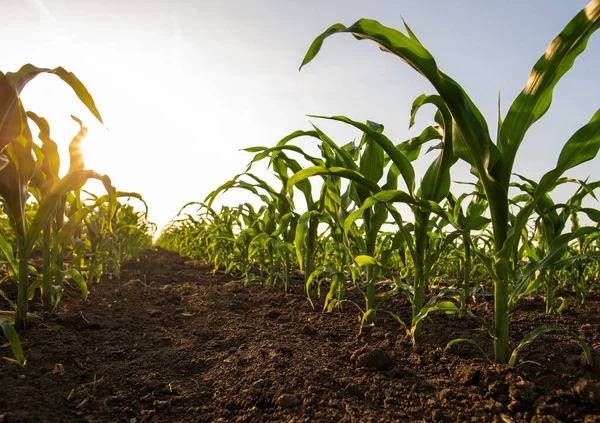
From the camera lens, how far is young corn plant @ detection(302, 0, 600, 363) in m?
1.14

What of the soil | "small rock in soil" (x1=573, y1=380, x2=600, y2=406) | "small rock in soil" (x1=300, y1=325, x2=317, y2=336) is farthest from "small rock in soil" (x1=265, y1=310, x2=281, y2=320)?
"small rock in soil" (x1=573, y1=380, x2=600, y2=406)

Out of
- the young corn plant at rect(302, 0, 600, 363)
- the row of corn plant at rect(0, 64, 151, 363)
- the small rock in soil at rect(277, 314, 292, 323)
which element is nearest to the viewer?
the young corn plant at rect(302, 0, 600, 363)

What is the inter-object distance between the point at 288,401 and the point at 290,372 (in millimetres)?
196

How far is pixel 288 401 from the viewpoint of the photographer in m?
1.12

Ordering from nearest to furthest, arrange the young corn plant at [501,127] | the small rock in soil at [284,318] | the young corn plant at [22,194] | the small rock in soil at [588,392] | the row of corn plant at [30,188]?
1. the small rock in soil at [588,392]
2. the young corn plant at [501,127]
3. the row of corn plant at [30,188]
4. the young corn plant at [22,194]
5. the small rock in soil at [284,318]

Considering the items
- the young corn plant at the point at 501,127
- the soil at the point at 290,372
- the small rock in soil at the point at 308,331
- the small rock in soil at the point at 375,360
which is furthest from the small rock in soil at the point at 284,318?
the young corn plant at the point at 501,127

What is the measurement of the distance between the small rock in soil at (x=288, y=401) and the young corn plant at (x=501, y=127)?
0.69m

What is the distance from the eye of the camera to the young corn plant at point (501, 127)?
44.9 inches

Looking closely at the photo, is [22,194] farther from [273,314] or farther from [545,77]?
[545,77]

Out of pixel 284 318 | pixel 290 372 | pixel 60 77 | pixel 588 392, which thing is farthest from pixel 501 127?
pixel 60 77

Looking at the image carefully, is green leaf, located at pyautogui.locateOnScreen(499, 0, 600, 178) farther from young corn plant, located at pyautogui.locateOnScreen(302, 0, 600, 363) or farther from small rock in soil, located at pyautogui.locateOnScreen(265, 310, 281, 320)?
small rock in soil, located at pyautogui.locateOnScreen(265, 310, 281, 320)

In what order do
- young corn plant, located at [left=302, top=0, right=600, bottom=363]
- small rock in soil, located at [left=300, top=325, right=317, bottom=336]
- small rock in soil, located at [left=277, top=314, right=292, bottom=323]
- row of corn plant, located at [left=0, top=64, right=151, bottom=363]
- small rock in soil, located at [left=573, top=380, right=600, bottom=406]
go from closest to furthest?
small rock in soil, located at [left=573, top=380, right=600, bottom=406], young corn plant, located at [left=302, top=0, right=600, bottom=363], row of corn plant, located at [left=0, top=64, right=151, bottom=363], small rock in soil, located at [left=300, top=325, right=317, bottom=336], small rock in soil, located at [left=277, top=314, right=292, bottom=323]

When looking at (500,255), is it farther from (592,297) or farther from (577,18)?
(592,297)

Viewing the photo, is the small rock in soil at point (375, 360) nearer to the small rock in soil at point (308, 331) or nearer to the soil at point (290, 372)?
the soil at point (290, 372)
